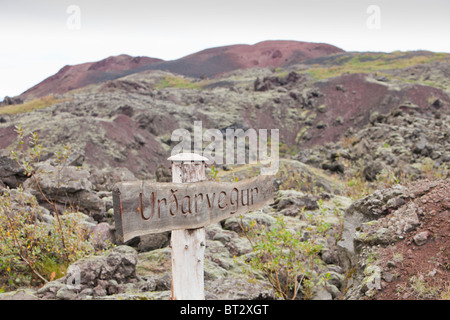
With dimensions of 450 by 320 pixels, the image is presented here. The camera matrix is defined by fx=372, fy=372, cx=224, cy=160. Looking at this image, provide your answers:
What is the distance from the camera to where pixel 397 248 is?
4.22 metres

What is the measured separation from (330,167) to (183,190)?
15.8 m

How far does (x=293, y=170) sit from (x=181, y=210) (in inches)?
494

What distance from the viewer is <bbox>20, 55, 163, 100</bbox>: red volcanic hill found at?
66.3 metres

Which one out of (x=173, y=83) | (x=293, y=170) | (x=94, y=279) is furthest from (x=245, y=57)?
(x=94, y=279)

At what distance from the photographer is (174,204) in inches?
110

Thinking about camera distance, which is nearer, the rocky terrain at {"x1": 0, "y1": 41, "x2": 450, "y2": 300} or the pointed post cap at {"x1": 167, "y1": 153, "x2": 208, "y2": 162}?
the pointed post cap at {"x1": 167, "y1": 153, "x2": 208, "y2": 162}

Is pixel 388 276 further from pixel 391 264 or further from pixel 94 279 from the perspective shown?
pixel 94 279

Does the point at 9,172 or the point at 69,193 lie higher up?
the point at 9,172

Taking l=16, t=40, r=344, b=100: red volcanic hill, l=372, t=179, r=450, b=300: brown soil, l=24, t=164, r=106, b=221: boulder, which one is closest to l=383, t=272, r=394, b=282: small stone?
l=372, t=179, r=450, b=300: brown soil

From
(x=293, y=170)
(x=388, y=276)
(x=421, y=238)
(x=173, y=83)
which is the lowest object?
(x=293, y=170)

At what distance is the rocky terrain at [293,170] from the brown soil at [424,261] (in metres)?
0.01

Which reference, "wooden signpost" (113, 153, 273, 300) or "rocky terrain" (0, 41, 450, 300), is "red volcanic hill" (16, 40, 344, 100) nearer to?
"rocky terrain" (0, 41, 450, 300)
